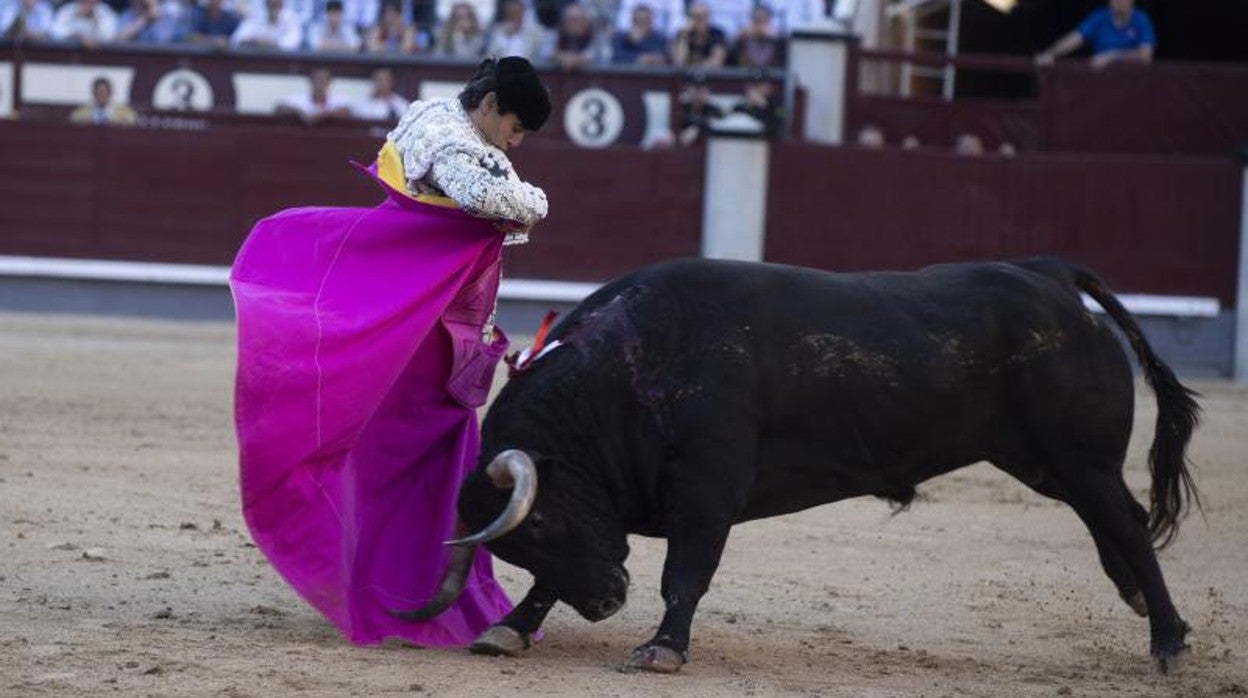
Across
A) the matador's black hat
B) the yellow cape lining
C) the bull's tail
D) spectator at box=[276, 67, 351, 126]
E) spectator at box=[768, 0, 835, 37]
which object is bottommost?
spectator at box=[276, 67, 351, 126]

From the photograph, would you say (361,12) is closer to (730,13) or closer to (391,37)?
(391,37)

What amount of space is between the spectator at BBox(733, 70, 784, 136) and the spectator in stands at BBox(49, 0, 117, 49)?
4138 mm

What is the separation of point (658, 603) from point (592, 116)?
782 centimetres

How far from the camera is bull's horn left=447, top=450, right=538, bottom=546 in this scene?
3645 millimetres

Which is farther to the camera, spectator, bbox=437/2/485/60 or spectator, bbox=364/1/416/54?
spectator, bbox=364/1/416/54

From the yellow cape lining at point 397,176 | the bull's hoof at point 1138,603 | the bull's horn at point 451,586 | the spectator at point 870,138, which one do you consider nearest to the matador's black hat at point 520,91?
the yellow cape lining at point 397,176

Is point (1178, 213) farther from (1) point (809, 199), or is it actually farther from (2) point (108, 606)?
(2) point (108, 606)

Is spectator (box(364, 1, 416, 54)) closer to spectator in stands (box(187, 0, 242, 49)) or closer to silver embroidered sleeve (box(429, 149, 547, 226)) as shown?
spectator in stands (box(187, 0, 242, 49))

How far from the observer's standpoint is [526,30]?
12.4m

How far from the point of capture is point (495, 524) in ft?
12.0

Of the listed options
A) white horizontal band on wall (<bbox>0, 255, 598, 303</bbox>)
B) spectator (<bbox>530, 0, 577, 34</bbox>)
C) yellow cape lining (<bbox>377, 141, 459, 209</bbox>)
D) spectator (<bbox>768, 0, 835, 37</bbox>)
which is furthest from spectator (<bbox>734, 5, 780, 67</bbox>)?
yellow cape lining (<bbox>377, 141, 459, 209</bbox>)

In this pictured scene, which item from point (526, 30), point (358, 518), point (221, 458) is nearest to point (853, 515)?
point (221, 458)

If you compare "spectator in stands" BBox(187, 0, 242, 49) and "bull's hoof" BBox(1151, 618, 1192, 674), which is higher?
"spectator in stands" BBox(187, 0, 242, 49)

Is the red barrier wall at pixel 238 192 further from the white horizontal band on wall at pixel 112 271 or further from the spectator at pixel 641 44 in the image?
the spectator at pixel 641 44
